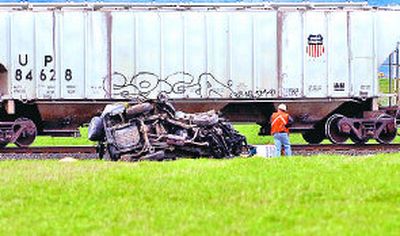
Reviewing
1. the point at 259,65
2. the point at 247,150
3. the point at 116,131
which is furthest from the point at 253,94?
the point at 116,131

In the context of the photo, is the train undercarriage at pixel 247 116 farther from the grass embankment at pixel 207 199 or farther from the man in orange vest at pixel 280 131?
the grass embankment at pixel 207 199

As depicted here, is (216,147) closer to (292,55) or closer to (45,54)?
(292,55)

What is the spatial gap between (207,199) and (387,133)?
13890 mm

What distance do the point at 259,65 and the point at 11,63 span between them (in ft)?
22.5

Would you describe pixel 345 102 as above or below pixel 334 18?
below

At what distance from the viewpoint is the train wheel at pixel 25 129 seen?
2158 cm

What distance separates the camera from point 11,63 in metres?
22.1

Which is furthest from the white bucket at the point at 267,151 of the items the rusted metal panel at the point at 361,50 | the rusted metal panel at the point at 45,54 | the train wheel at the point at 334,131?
the rusted metal panel at the point at 45,54

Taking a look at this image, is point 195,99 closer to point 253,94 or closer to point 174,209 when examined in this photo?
point 253,94

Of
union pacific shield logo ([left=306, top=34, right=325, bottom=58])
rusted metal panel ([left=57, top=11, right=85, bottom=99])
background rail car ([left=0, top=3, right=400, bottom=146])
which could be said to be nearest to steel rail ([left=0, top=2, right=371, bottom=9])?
background rail car ([left=0, top=3, right=400, bottom=146])

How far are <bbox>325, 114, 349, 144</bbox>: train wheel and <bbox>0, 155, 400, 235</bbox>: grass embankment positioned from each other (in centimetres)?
878

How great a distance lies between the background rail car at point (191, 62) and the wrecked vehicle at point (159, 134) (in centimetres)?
439

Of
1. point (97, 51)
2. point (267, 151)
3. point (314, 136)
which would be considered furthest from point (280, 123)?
point (97, 51)

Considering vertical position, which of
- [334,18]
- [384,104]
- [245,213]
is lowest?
[245,213]
